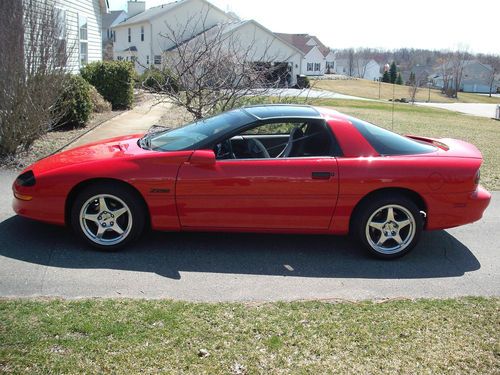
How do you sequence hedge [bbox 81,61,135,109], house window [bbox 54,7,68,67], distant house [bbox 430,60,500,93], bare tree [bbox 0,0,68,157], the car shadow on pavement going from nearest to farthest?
the car shadow on pavement → bare tree [bbox 0,0,68,157] → house window [bbox 54,7,68,67] → hedge [bbox 81,61,135,109] → distant house [bbox 430,60,500,93]

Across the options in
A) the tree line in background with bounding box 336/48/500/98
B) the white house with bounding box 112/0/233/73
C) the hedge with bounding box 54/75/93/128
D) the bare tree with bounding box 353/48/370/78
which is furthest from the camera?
the bare tree with bounding box 353/48/370/78

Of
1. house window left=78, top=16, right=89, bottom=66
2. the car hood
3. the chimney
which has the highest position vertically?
the chimney

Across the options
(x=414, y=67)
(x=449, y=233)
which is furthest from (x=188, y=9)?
(x=414, y=67)

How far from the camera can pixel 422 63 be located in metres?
158

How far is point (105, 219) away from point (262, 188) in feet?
4.91

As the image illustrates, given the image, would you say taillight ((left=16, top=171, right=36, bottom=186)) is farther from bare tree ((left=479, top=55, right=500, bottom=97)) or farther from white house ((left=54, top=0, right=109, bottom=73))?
bare tree ((left=479, top=55, right=500, bottom=97))

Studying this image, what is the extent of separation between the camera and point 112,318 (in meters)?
3.50

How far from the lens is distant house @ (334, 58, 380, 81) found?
426 feet

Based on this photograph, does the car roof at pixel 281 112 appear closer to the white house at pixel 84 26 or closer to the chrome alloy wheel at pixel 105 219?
the chrome alloy wheel at pixel 105 219

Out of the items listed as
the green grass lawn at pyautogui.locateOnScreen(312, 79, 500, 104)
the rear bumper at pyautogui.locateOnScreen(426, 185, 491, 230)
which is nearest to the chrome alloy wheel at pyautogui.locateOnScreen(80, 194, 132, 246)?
the rear bumper at pyautogui.locateOnScreen(426, 185, 491, 230)

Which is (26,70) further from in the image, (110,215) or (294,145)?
(294,145)

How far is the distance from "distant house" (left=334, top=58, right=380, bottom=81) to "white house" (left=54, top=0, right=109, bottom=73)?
112 m

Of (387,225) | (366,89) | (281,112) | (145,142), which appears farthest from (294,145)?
(366,89)

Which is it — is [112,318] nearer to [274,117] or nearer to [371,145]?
[274,117]
